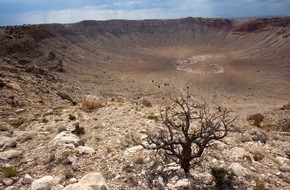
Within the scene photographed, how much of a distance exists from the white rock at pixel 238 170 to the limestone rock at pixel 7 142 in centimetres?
870

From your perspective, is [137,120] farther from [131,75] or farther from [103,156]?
[131,75]

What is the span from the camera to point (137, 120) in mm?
15227

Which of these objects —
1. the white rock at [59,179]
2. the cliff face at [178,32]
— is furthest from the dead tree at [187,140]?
the cliff face at [178,32]

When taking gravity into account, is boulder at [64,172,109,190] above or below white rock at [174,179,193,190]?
above

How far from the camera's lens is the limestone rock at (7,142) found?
11719mm

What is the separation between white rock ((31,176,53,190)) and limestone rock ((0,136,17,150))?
383 cm

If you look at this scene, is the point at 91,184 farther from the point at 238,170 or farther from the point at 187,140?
the point at 238,170

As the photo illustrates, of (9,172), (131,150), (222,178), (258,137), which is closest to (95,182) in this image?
(131,150)

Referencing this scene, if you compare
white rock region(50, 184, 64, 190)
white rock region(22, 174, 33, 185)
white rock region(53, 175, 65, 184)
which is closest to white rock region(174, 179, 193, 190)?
white rock region(50, 184, 64, 190)

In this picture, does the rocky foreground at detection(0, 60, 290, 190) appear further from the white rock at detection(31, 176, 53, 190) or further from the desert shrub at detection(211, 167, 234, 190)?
the desert shrub at detection(211, 167, 234, 190)

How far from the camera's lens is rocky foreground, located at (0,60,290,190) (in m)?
8.68

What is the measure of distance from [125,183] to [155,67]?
240ft

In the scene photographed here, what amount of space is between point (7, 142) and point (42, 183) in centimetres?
451

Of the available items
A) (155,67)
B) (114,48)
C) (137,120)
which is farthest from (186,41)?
(137,120)
